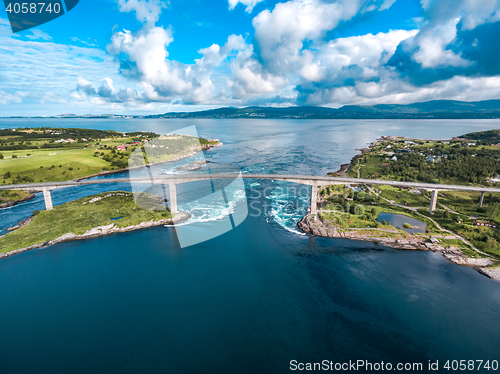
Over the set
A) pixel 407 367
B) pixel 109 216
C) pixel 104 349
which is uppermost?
pixel 109 216

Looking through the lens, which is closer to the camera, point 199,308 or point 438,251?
point 199,308

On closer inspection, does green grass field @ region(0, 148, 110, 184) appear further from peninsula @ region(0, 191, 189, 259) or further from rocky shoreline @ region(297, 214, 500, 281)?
rocky shoreline @ region(297, 214, 500, 281)

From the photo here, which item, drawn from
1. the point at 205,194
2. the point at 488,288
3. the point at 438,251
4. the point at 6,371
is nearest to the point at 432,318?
the point at 488,288

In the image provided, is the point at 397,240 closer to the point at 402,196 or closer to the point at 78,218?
the point at 402,196

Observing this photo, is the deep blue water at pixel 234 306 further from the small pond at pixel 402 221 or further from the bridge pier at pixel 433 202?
the bridge pier at pixel 433 202

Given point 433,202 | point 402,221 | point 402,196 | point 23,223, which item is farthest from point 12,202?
point 433,202

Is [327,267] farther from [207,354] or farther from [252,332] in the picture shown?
[207,354]

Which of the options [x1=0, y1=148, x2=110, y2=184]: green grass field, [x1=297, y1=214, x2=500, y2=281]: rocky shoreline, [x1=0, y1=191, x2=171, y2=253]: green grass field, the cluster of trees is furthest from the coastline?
the cluster of trees

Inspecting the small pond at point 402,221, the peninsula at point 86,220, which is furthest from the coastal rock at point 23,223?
the small pond at point 402,221
